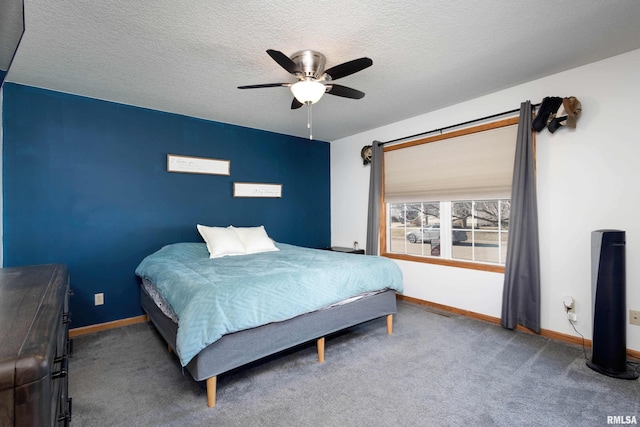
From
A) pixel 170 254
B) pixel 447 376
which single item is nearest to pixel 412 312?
Answer: pixel 447 376

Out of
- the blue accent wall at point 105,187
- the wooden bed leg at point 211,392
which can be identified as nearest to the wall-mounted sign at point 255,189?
the blue accent wall at point 105,187

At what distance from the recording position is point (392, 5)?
70.8 inches

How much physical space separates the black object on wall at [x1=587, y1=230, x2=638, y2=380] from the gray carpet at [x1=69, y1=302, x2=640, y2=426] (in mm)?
114

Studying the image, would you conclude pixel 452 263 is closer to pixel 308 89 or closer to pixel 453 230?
pixel 453 230

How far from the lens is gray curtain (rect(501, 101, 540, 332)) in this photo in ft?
9.20

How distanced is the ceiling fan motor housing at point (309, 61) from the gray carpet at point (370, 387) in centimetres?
231

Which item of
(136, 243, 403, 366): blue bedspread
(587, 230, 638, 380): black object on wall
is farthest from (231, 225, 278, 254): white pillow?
(587, 230, 638, 380): black object on wall

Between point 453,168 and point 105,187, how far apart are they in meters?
3.90

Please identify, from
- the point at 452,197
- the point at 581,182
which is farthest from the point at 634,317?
the point at 452,197

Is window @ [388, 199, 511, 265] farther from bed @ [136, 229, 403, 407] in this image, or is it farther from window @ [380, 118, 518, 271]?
bed @ [136, 229, 403, 407]

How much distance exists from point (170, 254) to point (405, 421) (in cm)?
260

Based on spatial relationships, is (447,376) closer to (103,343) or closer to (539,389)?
(539,389)

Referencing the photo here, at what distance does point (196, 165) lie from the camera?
12.4 feet

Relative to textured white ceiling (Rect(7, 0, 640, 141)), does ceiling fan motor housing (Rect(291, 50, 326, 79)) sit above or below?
below
